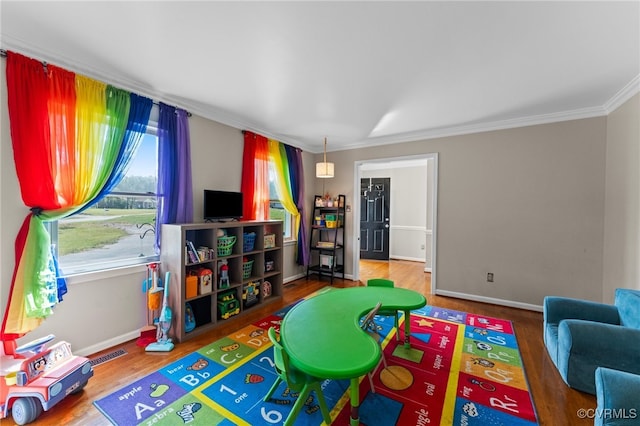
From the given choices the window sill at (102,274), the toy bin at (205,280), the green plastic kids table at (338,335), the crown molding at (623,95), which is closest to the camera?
the green plastic kids table at (338,335)

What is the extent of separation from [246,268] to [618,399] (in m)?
3.43

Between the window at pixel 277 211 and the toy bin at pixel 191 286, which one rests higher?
the window at pixel 277 211

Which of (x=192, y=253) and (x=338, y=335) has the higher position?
(x=192, y=253)

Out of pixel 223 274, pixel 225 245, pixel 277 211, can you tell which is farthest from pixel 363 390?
pixel 277 211

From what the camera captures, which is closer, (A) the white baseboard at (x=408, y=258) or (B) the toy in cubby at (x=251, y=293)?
(B) the toy in cubby at (x=251, y=293)

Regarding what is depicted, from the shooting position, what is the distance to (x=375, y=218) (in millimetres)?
7355

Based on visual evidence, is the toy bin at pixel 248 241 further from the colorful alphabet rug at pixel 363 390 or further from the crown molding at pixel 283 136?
the crown molding at pixel 283 136

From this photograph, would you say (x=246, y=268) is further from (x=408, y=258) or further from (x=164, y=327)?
(x=408, y=258)

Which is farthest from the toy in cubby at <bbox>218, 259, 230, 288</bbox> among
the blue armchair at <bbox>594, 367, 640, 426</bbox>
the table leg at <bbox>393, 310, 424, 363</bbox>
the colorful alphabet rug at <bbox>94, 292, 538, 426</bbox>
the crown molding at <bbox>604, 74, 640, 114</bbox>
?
the crown molding at <bbox>604, 74, 640, 114</bbox>

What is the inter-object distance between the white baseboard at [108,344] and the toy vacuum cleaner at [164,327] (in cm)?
30

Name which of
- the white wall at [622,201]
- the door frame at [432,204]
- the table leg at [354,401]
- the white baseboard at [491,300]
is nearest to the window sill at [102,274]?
the table leg at [354,401]

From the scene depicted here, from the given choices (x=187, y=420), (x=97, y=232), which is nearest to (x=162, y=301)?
→ (x=97, y=232)

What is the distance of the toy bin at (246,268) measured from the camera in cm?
354

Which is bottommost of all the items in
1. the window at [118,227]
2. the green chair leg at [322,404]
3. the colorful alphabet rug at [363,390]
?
the colorful alphabet rug at [363,390]
